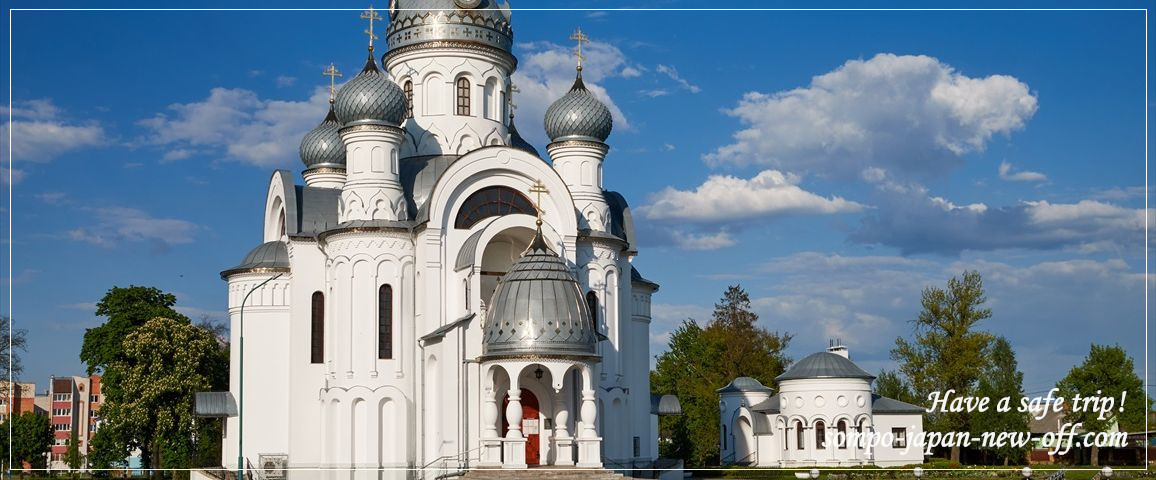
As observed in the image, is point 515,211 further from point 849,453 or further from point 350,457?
point 849,453

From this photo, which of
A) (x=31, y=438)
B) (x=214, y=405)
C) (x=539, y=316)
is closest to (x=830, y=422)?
(x=539, y=316)

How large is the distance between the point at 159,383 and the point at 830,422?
2345cm

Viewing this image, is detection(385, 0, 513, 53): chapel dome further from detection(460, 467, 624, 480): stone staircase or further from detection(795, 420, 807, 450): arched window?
detection(795, 420, 807, 450): arched window

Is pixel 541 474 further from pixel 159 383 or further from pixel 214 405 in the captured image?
pixel 159 383

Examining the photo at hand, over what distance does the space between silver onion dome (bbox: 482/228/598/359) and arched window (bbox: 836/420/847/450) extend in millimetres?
19538

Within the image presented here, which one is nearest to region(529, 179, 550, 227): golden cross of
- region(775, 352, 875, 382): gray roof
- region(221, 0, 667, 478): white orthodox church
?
region(221, 0, 667, 478): white orthodox church

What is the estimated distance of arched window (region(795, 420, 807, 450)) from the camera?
5038 cm

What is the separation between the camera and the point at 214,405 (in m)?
40.5

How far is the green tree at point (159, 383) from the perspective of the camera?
45125 mm

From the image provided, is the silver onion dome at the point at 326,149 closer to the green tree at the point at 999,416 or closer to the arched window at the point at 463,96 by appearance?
the arched window at the point at 463,96

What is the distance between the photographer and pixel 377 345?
35656 millimetres

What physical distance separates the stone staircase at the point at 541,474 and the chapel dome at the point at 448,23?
15.2 metres

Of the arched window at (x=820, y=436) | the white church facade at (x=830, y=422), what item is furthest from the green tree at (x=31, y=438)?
the arched window at (x=820, y=436)

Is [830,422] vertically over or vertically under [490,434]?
under
